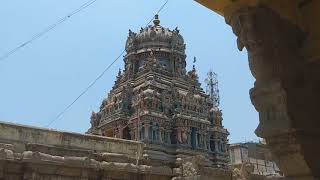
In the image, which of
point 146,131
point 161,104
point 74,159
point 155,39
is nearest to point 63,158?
point 74,159

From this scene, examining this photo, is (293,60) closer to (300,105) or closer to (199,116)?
(300,105)

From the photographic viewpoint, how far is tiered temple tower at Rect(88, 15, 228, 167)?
30453mm

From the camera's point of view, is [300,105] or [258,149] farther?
[258,149]

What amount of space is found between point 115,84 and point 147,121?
7931mm

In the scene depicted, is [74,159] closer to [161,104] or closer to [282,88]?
[282,88]

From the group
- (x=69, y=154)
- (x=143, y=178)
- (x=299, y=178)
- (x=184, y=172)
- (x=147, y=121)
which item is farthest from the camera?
(x=147, y=121)

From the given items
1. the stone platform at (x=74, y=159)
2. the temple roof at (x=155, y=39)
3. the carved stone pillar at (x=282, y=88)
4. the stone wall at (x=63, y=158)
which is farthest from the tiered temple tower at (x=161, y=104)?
the carved stone pillar at (x=282, y=88)

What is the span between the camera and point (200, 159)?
19016 millimetres

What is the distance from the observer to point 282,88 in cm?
252

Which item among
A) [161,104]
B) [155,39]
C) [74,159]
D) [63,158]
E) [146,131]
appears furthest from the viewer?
[155,39]

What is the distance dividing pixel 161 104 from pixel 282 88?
2903cm

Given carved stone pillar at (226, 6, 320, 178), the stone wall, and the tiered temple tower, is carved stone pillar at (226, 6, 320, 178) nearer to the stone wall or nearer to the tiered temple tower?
the stone wall

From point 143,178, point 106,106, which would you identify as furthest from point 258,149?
point 143,178

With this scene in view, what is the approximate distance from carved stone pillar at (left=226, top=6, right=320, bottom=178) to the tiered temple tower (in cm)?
2668
